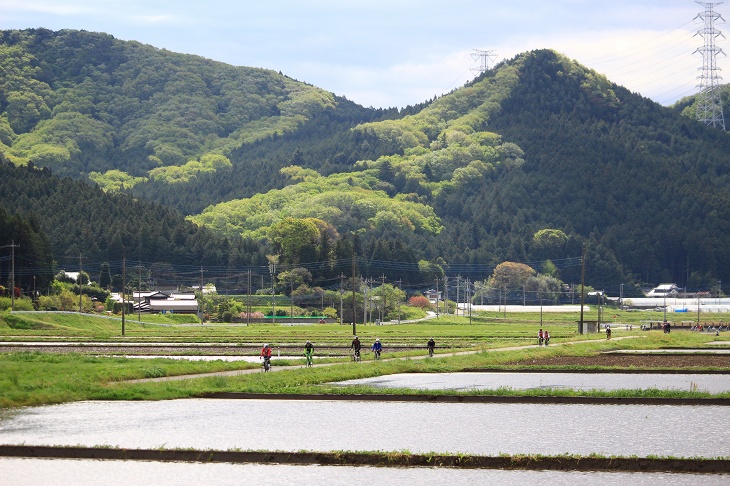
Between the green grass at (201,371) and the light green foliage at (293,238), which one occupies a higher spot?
the light green foliage at (293,238)

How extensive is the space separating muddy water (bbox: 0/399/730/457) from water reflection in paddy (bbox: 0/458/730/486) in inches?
67.0

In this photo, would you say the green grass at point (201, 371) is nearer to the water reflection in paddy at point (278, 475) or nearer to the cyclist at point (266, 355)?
the cyclist at point (266, 355)

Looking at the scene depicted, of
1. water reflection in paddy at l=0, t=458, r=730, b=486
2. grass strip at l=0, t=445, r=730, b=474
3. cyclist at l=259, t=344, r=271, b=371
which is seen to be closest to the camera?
water reflection in paddy at l=0, t=458, r=730, b=486

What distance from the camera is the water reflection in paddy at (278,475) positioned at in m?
21.6

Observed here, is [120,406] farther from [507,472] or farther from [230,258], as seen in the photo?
[230,258]

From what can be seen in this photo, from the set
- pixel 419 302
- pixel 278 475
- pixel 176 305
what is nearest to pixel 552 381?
pixel 278 475

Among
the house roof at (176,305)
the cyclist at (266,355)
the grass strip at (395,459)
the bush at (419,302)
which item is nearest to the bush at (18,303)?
the house roof at (176,305)

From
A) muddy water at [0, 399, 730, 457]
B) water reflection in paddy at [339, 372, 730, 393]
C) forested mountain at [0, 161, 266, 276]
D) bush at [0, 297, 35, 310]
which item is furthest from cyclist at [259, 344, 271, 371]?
forested mountain at [0, 161, 266, 276]

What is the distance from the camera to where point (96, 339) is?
240 ft

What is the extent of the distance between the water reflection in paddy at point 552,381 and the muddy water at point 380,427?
5.32m

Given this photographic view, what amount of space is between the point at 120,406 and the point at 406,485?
48.7ft

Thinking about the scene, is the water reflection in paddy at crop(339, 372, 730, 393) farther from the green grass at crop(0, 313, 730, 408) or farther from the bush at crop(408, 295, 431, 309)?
the bush at crop(408, 295, 431, 309)

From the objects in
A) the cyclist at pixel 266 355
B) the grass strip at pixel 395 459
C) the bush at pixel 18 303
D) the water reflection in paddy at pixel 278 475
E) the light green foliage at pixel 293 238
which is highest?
the light green foliage at pixel 293 238

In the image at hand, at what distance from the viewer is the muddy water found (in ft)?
83.0
